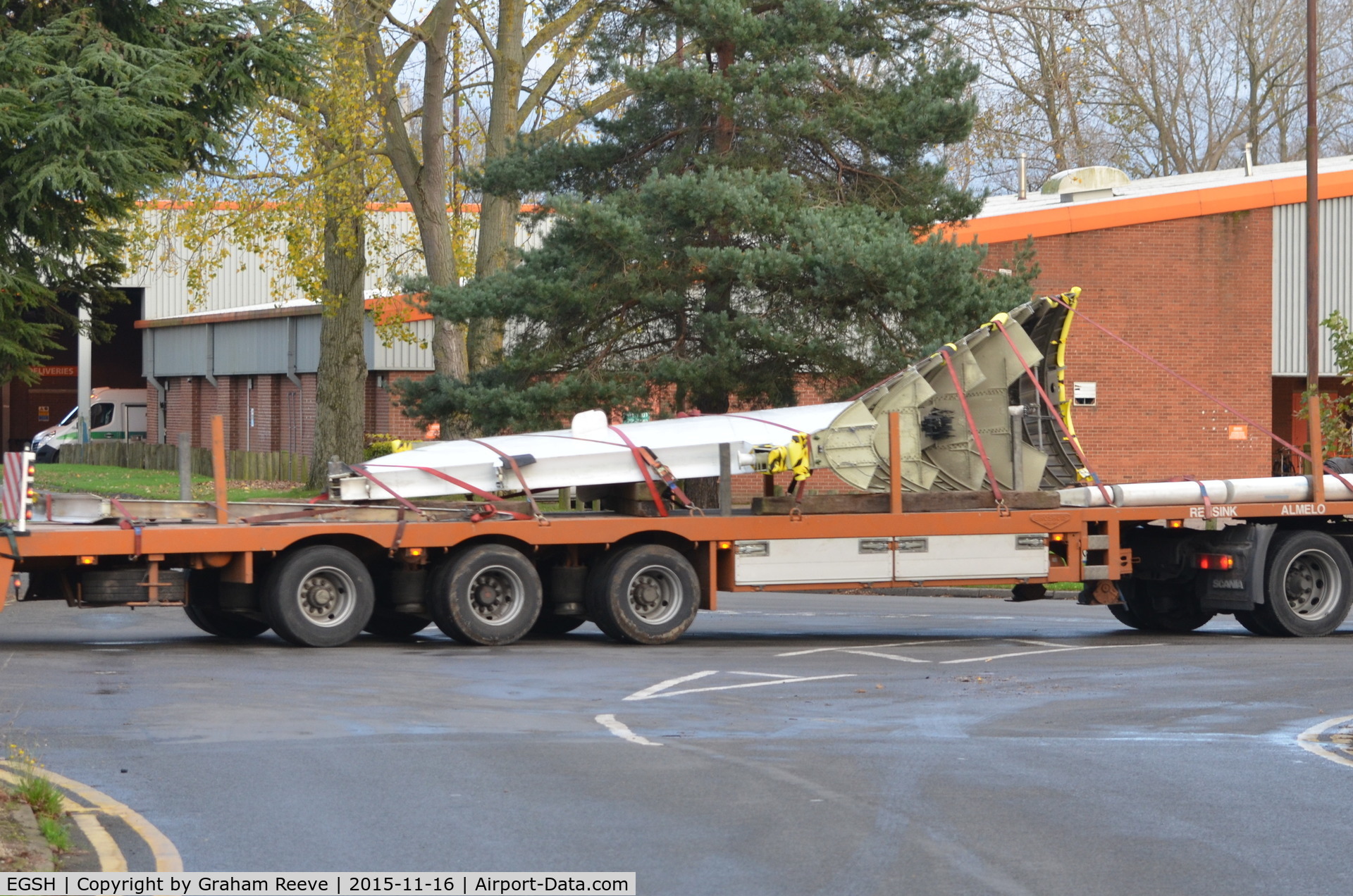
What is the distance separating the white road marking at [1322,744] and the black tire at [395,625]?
8.30 metres

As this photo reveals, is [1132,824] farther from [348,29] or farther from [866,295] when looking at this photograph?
[348,29]

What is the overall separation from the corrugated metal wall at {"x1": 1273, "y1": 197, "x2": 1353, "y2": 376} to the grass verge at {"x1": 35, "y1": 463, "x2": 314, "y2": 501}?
20.6 m

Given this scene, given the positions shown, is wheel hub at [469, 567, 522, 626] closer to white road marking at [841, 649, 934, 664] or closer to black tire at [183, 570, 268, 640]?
black tire at [183, 570, 268, 640]

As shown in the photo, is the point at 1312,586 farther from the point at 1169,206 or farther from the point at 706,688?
the point at 1169,206

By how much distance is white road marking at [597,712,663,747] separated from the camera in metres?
10.4

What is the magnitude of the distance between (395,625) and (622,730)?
6.31m

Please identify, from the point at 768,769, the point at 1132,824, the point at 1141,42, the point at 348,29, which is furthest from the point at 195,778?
the point at 1141,42

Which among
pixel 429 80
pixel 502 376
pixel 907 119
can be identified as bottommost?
pixel 502 376

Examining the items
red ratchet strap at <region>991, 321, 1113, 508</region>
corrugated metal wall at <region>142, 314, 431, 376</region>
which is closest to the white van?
corrugated metal wall at <region>142, 314, 431, 376</region>

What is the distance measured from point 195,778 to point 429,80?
23.8m

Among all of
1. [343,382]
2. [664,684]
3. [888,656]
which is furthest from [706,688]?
[343,382]

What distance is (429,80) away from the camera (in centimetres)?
3128

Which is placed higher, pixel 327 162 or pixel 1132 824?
pixel 327 162

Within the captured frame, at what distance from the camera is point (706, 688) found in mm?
12961
